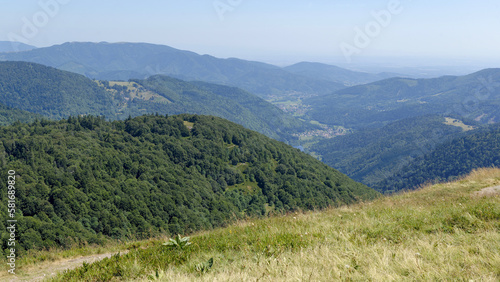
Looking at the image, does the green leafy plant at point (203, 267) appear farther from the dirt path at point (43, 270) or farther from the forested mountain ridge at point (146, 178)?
the forested mountain ridge at point (146, 178)

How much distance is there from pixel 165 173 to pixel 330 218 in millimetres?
83941

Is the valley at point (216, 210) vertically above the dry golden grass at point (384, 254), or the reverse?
the dry golden grass at point (384, 254)

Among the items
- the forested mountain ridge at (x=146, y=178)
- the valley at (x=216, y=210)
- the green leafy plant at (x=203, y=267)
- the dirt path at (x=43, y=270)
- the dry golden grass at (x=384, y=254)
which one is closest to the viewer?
the dry golden grass at (x=384, y=254)

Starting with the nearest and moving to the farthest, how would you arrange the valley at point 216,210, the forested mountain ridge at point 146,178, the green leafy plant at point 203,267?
the valley at point 216,210, the green leafy plant at point 203,267, the forested mountain ridge at point 146,178

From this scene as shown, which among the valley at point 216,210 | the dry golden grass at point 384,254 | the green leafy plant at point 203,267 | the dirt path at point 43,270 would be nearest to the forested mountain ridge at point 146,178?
the valley at point 216,210

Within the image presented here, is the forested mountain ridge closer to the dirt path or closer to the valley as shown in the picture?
the valley

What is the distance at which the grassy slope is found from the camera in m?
5.13

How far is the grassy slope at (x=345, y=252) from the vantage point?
16.8ft

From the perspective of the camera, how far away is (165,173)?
8762 centimetres

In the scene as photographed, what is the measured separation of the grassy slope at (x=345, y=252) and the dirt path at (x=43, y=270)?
284 cm

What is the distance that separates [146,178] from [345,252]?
272 feet

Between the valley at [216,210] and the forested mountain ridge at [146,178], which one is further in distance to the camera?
the forested mountain ridge at [146,178]

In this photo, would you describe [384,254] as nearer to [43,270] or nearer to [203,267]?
[203,267]

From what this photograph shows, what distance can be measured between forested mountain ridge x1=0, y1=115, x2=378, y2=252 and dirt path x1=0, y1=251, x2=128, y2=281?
39.2 feet
